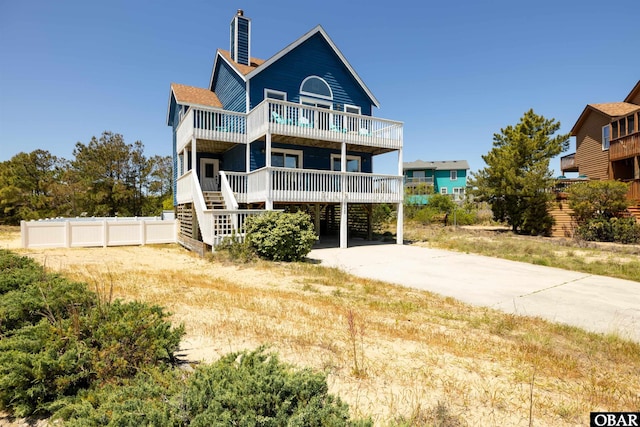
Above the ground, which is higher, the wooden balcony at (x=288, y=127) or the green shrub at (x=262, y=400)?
the wooden balcony at (x=288, y=127)

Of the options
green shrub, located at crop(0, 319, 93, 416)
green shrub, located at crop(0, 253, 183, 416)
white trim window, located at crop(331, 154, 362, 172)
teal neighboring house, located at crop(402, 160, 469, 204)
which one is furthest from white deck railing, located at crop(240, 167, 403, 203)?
teal neighboring house, located at crop(402, 160, 469, 204)

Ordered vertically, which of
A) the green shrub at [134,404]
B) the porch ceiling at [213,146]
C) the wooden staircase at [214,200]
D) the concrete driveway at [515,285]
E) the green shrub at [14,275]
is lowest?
the concrete driveway at [515,285]

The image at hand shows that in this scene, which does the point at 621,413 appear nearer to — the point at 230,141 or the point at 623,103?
the point at 230,141

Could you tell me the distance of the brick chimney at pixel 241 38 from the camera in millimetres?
17969

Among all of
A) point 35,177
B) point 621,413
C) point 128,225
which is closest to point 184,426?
point 621,413

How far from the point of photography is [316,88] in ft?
58.9

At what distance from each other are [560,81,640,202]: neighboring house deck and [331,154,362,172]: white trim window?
50.0 feet

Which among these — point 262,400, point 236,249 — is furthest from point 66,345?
point 236,249

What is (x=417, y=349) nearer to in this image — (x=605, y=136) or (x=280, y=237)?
(x=280, y=237)

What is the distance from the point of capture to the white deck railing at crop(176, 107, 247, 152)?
14.5 meters

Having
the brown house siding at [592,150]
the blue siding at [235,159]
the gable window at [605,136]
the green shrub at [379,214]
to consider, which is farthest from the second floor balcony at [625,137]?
the blue siding at [235,159]

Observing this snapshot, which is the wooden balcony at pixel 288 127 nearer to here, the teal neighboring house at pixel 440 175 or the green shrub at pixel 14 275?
the green shrub at pixel 14 275

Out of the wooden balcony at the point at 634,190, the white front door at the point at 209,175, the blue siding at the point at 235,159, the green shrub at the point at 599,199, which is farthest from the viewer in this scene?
the wooden balcony at the point at 634,190

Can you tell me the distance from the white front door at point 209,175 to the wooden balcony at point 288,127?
1.71 metres
